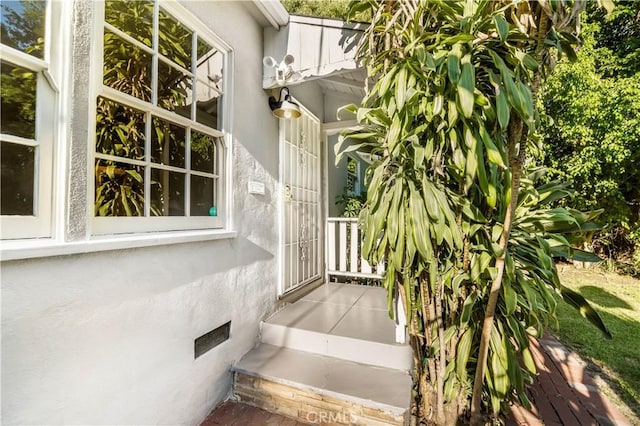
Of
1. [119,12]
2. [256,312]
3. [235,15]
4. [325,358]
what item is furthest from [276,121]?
[325,358]

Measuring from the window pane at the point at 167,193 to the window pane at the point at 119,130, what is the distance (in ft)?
0.71

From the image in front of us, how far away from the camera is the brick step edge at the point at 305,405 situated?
2.12 m

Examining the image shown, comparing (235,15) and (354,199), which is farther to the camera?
(354,199)

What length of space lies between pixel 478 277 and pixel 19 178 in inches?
103

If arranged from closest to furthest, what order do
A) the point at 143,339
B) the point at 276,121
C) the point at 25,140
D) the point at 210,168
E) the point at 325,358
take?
the point at 25,140 < the point at 143,339 < the point at 210,168 < the point at 325,358 < the point at 276,121

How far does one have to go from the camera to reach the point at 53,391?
137 centimetres

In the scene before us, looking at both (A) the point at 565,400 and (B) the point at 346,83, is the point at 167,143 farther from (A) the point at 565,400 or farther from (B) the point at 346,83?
(A) the point at 565,400

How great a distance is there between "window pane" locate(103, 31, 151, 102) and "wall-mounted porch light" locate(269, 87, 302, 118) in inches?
53.7

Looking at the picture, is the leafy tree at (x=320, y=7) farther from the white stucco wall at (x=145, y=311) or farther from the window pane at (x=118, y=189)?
the window pane at (x=118, y=189)

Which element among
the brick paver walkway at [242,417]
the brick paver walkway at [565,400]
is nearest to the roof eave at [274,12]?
the brick paver walkway at [242,417]

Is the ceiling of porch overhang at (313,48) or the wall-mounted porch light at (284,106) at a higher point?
the ceiling of porch overhang at (313,48)

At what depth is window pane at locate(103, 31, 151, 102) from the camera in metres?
1.86

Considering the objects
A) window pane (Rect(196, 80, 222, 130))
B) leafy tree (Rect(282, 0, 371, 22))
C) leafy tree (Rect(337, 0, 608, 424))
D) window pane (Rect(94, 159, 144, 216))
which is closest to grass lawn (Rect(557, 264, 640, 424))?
leafy tree (Rect(337, 0, 608, 424))

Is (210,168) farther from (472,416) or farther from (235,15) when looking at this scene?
(472,416)
